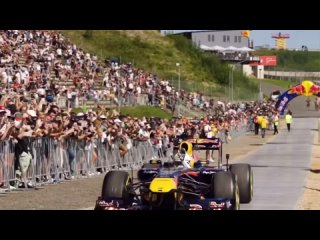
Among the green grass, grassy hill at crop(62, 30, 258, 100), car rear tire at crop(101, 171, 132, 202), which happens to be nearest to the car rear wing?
car rear tire at crop(101, 171, 132, 202)

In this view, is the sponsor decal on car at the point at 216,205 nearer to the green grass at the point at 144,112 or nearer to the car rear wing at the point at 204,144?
the car rear wing at the point at 204,144

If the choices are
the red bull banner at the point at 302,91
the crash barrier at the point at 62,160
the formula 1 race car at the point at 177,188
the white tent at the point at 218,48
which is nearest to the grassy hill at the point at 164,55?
the red bull banner at the point at 302,91

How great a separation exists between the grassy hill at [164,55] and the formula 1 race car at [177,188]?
2038 inches

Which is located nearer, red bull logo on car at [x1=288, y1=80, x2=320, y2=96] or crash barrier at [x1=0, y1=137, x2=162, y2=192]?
crash barrier at [x1=0, y1=137, x2=162, y2=192]

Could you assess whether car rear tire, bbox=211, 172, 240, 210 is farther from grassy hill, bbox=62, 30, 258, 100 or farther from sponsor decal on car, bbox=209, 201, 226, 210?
grassy hill, bbox=62, 30, 258, 100

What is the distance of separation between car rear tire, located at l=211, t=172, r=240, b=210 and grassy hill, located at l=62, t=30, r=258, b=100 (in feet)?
174

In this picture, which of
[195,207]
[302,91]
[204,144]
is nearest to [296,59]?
[302,91]

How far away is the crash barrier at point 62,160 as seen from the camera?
61.6ft

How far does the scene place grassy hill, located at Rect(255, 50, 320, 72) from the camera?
155875 millimetres

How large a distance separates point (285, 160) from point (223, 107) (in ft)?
104

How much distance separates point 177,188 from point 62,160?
785cm
